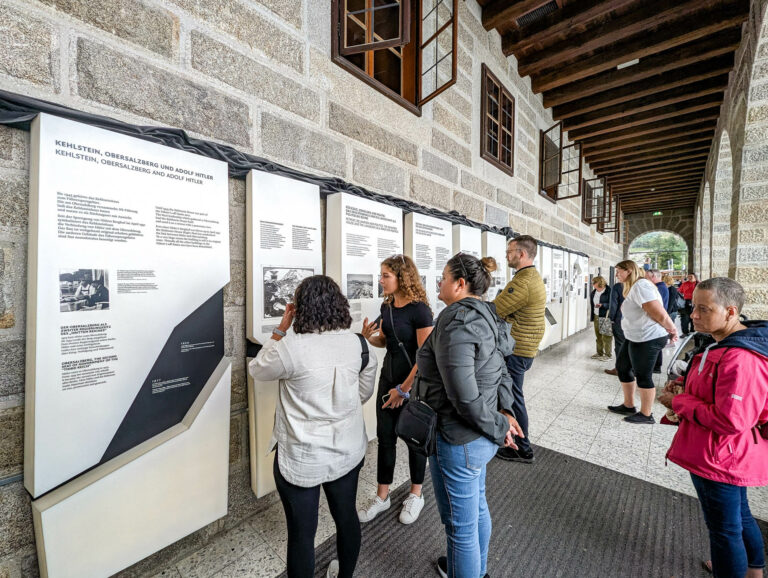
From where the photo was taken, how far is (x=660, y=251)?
59.5ft

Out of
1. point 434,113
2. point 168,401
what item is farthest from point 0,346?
point 434,113

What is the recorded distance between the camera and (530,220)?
17.3 feet

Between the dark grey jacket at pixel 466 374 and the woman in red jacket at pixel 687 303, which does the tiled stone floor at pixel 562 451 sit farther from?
the woman in red jacket at pixel 687 303

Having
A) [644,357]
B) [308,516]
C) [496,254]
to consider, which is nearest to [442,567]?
[308,516]

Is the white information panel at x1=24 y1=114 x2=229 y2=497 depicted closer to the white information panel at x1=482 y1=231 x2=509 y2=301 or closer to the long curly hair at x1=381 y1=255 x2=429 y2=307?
the long curly hair at x1=381 y1=255 x2=429 y2=307

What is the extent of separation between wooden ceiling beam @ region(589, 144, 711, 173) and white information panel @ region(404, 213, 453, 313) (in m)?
7.65

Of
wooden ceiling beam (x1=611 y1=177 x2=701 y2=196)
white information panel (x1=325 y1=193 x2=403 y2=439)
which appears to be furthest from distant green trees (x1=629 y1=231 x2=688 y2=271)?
white information panel (x1=325 y1=193 x2=403 y2=439)

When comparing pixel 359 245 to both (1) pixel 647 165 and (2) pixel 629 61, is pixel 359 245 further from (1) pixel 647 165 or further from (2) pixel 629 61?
(1) pixel 647 165

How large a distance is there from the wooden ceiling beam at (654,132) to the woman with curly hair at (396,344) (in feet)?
24.1

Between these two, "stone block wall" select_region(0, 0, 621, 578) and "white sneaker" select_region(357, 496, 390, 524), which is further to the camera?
"white sneaker" select_region(357, 496, 390, 524)

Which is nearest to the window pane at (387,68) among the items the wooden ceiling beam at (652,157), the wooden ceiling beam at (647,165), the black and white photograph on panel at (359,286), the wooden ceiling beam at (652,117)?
the black and white photograph on panel at (359,286)

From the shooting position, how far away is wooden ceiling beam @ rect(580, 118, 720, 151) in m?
6.04

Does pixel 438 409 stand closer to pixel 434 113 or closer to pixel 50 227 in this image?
pixel 50 227

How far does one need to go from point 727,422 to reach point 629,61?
5367 millimetres
